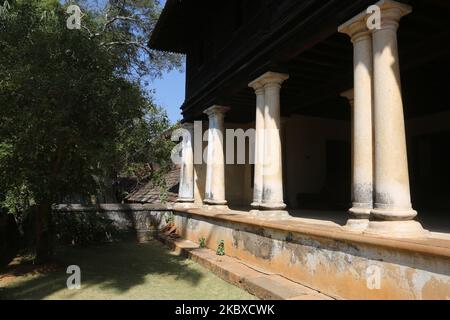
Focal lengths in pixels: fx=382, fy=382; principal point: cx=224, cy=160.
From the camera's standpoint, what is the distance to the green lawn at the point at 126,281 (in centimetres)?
586

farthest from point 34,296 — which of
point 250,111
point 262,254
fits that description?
point 250,111

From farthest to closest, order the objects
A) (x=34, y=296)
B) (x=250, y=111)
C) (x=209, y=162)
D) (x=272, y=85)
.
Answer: (x=250, y=111)
(x=209, y=162)
(x=272, y=85)
(x=34, y=296)

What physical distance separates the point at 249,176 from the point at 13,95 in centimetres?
879

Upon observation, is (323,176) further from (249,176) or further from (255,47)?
(255,47)

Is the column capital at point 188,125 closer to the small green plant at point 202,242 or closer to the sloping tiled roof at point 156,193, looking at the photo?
the sloping tiled roof at point 156,193

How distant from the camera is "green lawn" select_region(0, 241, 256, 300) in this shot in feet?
19.2

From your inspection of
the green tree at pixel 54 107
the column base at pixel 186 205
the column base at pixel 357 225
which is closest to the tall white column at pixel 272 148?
the column base at pixel 357 225

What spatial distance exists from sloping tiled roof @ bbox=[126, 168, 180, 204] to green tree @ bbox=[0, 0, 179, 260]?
711cm

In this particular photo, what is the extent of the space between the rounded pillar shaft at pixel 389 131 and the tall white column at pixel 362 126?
0.34m

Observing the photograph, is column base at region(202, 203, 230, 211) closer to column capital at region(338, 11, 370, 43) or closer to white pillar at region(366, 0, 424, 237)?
white pillar at region(366, 0, 424, 237)

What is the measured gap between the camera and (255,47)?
795cm

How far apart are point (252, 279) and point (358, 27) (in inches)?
155

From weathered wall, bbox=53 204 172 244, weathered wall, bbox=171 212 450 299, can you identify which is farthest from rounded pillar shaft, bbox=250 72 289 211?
weathered wall, bbox=53 204 172 244
